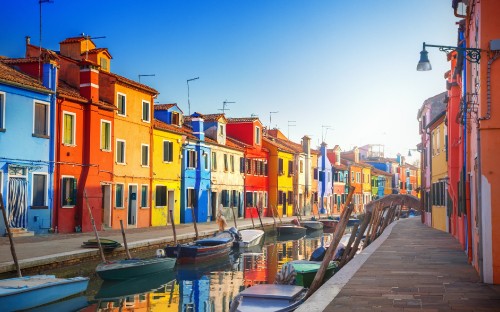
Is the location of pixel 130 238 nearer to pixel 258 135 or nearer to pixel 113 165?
pixel 113 165

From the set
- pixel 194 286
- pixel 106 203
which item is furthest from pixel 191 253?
pixel 106 203

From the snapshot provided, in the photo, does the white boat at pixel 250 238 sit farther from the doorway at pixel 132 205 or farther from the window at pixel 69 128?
the window at pixel 69 128

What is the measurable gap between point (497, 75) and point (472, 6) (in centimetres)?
230

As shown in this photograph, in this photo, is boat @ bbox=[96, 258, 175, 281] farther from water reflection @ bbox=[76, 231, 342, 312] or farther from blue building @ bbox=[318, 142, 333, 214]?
blue building @ bbox=[318, 142, 333, 214]

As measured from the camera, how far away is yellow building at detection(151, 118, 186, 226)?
108 feet

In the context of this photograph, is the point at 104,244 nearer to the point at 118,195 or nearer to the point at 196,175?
the point at 118,195

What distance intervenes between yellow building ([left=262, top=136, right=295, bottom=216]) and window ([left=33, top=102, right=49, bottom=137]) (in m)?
27.1

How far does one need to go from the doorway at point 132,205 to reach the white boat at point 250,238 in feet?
20.1

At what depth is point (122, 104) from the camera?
2994 cm

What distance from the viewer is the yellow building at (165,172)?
3281cm

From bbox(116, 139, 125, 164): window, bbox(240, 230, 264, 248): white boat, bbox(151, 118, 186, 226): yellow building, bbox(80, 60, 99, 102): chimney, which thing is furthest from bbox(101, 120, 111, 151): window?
bbox(240, 230, 264, 248): white boat

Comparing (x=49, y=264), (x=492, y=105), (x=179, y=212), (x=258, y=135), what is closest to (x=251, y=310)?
(x=492, y=105)

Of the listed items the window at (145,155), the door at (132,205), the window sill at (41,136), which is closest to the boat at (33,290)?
the window sill at (41,136)

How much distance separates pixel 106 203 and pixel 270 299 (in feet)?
64.2
